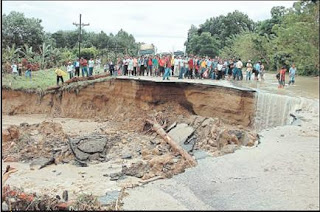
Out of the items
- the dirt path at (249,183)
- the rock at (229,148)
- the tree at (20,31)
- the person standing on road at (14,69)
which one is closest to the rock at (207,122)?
the rock at (229,148)

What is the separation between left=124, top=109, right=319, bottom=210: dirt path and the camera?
30.6 ft

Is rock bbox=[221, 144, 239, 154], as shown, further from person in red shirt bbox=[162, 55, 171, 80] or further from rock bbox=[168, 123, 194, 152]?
person in red shirt bbox=[162, 55, 171, 80]

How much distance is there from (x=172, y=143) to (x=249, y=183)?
644cm

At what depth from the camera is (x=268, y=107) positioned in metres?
16.8

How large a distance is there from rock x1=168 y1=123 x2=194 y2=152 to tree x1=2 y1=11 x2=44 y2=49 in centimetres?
2300

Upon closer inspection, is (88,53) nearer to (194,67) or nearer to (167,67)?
(194,67)

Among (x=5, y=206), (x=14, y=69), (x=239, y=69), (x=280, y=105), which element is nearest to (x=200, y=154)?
(x=280, y=105)

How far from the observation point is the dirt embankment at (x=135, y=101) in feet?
60.9

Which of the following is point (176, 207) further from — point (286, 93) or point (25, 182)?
point (286, 93)

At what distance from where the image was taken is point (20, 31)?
36.8m

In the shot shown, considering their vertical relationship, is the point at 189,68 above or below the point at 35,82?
above

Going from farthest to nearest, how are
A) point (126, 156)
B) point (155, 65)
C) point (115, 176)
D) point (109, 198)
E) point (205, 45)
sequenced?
point (205, 45), point (155, 65), point (126, 156), point (115, 176), point (109, 198)

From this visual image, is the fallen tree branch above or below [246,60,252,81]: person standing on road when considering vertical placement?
below

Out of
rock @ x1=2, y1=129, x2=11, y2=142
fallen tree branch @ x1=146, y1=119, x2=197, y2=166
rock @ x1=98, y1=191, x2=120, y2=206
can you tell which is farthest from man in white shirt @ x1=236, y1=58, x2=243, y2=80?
rock @ x1=98, y1=191, x2=120, y2=206
